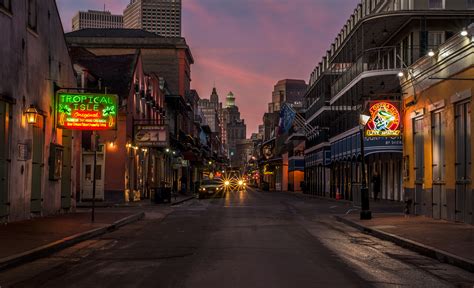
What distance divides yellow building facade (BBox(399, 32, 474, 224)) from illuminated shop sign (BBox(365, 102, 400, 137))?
493mm

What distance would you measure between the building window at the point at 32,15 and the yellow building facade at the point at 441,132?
13.4m

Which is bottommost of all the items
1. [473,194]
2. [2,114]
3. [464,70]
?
[473,194]

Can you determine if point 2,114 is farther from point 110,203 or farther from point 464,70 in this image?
point 110,203

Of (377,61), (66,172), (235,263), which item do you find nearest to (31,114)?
(66,172)

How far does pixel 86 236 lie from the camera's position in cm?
1714

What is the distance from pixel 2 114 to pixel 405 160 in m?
17.1

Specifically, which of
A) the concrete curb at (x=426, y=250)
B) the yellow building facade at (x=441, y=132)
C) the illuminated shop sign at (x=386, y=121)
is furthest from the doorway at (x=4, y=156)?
the illuminated shop sign at (x=386, y=121)

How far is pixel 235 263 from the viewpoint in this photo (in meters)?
12.1

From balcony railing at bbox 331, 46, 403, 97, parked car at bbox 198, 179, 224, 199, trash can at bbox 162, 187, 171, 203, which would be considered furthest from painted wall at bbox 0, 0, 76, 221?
parked car at bbox 198, 179, 224, 199

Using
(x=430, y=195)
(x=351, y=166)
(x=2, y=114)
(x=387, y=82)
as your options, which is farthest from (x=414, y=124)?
(x=351, y=166)

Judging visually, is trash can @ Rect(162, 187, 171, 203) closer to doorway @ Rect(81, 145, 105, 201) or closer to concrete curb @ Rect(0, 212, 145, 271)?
doorway @ Rect(81, 145, 105, 201)

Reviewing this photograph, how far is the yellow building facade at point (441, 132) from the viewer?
20.5 m

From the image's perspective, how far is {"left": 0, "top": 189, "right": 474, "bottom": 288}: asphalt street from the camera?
10.2 m

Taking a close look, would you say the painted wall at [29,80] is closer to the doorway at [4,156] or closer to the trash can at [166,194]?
the doorway at [4,156]
